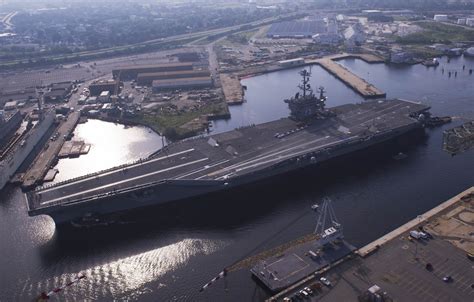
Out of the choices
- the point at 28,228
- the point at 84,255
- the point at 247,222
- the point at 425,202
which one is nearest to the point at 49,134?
the point at 28,228

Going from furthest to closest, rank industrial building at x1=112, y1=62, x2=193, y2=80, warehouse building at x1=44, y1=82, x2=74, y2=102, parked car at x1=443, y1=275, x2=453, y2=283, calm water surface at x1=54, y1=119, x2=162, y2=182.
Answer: industrial building at x1=112, y1=62, x2=193, y2=80, warehouse building at x1=44, y1=82, x2=74, y2=102, calm water surface at x1=54, y1=119, x2=162, y2=182, parked car at x1=443, y1=275, x2=453, y2=283

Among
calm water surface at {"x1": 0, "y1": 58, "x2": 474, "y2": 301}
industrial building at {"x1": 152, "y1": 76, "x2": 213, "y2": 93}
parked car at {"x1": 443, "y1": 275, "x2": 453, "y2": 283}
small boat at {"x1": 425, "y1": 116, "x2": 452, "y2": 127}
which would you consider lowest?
calm water surface at {"x1": 0, "y1": 58, "x2": 474, "y2": 301}

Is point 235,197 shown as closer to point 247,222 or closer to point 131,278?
point 247,222

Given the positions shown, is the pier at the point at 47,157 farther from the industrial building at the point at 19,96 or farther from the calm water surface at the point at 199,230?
the industrial building at the point at 19,96

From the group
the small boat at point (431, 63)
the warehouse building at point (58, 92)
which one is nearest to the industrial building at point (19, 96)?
the warehouse building at point (58, 92)

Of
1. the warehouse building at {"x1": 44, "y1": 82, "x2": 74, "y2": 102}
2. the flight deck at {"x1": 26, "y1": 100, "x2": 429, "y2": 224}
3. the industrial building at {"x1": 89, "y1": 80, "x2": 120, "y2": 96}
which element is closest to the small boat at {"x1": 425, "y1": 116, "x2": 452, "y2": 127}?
the flight deck at {"x1": 26, "y1": 100, "x2": 429, "y2": 224}

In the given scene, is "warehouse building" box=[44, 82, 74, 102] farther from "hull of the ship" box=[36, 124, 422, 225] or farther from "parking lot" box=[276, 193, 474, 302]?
"parking lot" box=[276, 193, 474, 302]
